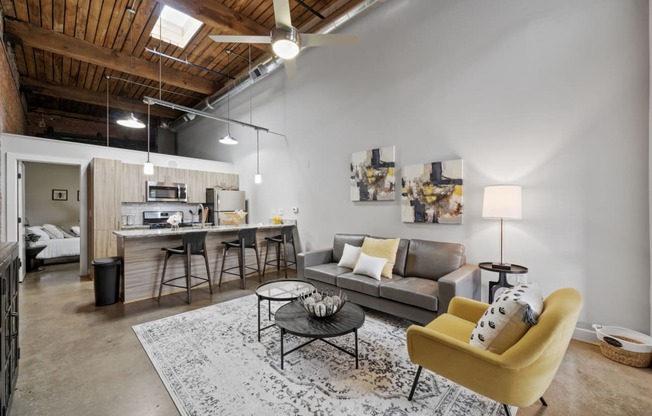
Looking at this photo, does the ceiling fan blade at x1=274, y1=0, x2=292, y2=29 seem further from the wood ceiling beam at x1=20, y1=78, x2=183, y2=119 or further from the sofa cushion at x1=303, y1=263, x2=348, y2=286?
the wood ceiling beam at x1=20, y1=78, x2=183, y2=119

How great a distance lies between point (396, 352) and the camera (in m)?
2.47

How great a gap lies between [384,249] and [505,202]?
1477mm

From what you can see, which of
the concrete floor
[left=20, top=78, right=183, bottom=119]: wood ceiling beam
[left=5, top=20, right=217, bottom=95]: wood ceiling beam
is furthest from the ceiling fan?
[left=20, top=78, right=183, bottom=119]: wood ceiling beam

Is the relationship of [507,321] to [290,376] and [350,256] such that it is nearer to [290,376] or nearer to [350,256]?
[290,376]

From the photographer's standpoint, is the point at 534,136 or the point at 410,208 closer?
the point at 534,136

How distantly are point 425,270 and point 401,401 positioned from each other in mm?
1772

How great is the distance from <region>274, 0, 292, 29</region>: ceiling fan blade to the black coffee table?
8.51 feet

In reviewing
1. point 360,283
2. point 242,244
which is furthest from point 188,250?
point 360,283

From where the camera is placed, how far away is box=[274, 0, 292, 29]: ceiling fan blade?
2.31 metres

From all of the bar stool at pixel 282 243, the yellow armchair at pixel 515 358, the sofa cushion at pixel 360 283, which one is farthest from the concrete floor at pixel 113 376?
the bar stool at pixel 282 243

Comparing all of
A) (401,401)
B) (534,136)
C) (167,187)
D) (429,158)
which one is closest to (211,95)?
(167,187)

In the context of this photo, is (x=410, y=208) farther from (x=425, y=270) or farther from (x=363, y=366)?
(x=363, y=366)

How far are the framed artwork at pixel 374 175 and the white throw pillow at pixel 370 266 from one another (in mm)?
1056

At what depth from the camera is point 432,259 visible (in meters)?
3.36
